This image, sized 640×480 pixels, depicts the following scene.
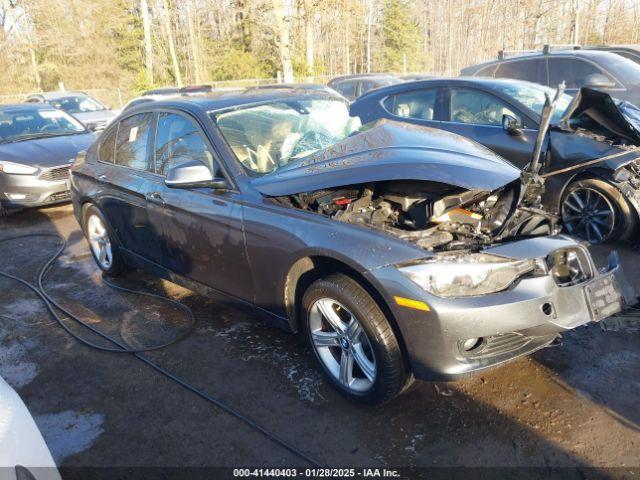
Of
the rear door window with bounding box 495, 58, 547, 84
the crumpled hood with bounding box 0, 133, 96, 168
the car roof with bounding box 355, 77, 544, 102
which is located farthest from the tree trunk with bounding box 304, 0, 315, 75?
the car roof with bounding box 355, 77, 544, 102

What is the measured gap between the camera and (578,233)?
5.25 metres

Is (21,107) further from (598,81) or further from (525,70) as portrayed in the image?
(598,81)

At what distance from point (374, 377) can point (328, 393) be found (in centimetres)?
44

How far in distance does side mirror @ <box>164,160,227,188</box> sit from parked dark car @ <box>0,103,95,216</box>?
5.33 meters

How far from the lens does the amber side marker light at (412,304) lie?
2504mm

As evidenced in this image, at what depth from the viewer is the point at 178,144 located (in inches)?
156

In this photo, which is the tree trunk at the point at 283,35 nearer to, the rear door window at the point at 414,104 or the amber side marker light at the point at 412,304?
the rear door window at the point at 414,104

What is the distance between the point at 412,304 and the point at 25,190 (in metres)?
7.15

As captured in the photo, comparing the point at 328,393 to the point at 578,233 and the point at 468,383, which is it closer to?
the point at 468,383

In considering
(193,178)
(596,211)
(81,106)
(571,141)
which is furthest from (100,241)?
(81,106)

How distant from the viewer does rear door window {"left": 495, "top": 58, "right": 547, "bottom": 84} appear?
893 cm

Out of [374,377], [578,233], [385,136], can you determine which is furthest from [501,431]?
[578,233]

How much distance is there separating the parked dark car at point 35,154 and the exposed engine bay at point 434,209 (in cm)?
602

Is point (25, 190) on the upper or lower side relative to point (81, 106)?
lower
